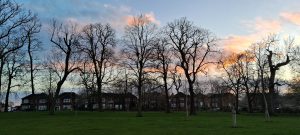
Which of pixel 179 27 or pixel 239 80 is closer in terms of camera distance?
pixel 179 27

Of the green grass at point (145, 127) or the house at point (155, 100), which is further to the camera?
the house at point (155, 100)

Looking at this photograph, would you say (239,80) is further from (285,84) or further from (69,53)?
(69,53)

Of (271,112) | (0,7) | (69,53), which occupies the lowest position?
(271,112)

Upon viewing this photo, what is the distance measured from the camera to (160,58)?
250ft

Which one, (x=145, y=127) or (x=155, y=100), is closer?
(x=145, y=127)

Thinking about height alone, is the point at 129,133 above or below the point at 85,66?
below

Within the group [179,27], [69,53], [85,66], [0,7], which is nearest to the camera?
[0,7]

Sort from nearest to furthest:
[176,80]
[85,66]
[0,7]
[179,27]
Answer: [0,7] → [179,27] → [85,66] → [176,80]

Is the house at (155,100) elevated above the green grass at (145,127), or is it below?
above

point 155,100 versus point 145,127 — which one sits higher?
point 155,100

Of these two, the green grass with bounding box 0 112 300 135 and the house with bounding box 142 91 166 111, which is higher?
the house with bounding box 142 91 166 111

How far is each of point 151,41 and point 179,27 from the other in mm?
7928

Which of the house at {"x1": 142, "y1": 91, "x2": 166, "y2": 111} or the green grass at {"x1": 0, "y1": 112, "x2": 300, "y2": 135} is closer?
the green grass at {"x1": 0, "y1": 112, "x2": 300, "y2": 135}

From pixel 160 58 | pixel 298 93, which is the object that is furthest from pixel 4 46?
pixel 298 93
